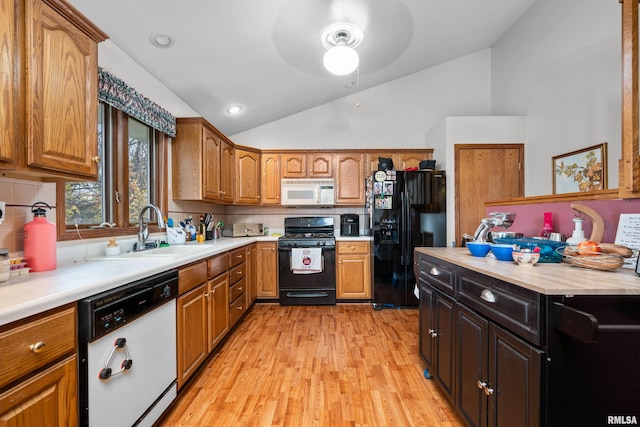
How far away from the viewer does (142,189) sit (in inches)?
94.8

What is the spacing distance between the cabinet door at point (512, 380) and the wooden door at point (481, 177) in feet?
8.17

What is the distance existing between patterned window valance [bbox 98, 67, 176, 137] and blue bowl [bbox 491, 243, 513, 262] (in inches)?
96.7

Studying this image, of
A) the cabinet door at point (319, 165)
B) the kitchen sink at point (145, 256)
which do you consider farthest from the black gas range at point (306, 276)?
the kitchen sink at point (145, 256)

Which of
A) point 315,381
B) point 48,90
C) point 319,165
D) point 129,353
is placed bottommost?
point 315,381

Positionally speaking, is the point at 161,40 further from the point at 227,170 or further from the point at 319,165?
the point at 319,165

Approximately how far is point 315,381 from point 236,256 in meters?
1.39

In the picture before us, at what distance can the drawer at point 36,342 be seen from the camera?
732 millimetres

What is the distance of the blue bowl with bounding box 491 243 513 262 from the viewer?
1.31 metres

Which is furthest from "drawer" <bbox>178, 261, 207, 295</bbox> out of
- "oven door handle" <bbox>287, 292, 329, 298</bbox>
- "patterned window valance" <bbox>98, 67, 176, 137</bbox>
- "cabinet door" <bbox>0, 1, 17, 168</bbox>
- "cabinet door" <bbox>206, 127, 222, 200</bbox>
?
"oven door handle" <bbox>287, 292, 329, 298</bbox>

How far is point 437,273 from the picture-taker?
5.38 ft

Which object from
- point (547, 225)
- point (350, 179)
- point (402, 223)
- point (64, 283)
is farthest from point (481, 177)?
point (64, 283)

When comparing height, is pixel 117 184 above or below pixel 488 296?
above

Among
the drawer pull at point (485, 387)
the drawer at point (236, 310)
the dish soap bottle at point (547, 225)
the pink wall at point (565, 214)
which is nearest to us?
the drawer pull at point (485, 387)

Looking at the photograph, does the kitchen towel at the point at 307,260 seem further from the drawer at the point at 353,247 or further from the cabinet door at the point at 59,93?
the cabinet door at the point at 59,93
